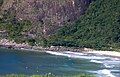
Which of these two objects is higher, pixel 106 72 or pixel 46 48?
pixel 46 48

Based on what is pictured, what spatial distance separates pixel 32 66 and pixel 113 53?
140ft

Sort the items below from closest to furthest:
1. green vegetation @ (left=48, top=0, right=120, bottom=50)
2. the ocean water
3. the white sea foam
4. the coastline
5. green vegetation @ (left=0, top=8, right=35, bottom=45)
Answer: the white sea foam
the ocean water
the coastline
green vegetation @ (left=48, top=0, right=120, bottom=50)
green vegetation @ (left=0, top=8, right=35, bottom=45)

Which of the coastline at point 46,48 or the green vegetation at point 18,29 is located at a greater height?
the green vegetation at point 18,29

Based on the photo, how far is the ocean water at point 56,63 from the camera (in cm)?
11400

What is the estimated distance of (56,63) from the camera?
132375mm

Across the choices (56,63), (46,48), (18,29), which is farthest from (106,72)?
(18,29)

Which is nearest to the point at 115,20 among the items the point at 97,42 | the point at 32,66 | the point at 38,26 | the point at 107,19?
the point at 107,19

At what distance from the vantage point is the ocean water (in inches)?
4488

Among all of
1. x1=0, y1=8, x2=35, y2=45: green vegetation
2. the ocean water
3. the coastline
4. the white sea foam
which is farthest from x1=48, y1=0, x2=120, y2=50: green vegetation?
the white sea foam

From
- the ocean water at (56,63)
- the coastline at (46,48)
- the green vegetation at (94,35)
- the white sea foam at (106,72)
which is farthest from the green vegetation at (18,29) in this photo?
the white sea foam at (106,72)

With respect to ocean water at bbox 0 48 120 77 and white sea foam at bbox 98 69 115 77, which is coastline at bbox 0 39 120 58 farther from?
Answer: white sea foam at bbox 98 69 115 77

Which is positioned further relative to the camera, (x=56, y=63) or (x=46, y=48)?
(x=46, y=48)

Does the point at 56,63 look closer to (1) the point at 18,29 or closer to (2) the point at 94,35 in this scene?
(2) the point at 94,35

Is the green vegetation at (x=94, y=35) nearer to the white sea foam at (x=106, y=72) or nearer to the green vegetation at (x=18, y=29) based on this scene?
the green vegetation at (x=18, y=29)
